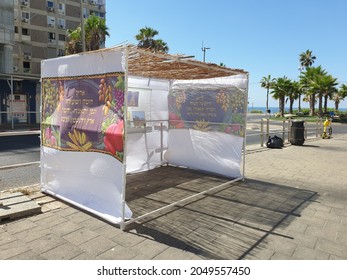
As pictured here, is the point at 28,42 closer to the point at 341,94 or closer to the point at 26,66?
the point at 26,66

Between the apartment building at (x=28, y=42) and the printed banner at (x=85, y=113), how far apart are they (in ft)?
67.9

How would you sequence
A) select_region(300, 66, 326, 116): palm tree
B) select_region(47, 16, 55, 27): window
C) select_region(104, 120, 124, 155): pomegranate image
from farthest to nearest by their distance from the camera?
select_region(300, 66, 326, 116): palm tree
select_region(47, 16, 55, 27): window
select_region(104, 120, 124, 155): pomegranate image

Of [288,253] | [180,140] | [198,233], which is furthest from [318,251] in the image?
[180,140]

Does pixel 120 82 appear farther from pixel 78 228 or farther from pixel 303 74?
pixel 303 74

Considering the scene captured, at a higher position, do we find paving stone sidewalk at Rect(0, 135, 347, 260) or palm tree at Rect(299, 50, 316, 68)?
palm tree at Rect(299, 50, 316, 68)

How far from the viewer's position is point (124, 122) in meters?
4.04

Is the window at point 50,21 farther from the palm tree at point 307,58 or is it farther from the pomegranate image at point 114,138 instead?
the palm tree at point 307,58

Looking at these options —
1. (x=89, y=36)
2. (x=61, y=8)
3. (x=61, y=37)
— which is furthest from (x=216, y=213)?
(x=61, y=8)

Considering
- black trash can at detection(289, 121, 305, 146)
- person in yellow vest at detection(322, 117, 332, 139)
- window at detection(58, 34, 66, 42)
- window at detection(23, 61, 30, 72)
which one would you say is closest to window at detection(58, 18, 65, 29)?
window at detection(58, 34, 66, 42)

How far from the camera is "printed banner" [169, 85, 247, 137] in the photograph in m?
7.12

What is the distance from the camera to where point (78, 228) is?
4188 millimetres

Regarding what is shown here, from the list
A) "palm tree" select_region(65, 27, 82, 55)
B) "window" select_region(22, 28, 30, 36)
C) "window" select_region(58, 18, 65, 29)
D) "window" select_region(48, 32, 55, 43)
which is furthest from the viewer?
"window" select_region(58, 18, 65, 29)

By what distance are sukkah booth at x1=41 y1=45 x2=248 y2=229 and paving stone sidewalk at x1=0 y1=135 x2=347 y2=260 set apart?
0.46m

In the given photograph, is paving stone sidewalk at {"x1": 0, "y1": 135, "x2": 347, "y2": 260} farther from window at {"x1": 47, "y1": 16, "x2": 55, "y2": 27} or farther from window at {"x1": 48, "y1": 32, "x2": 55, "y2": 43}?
window at {"x1": 47, "y1": 16, "x2": 55, "y2": 27}
